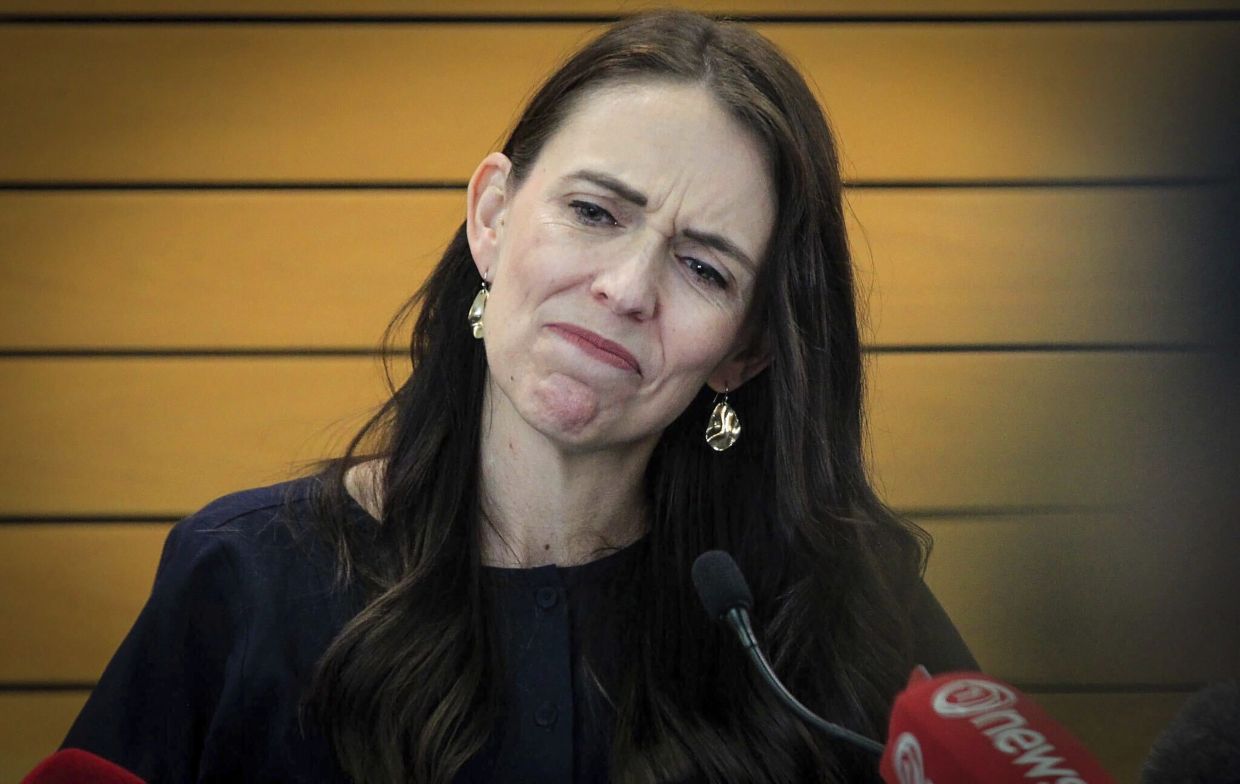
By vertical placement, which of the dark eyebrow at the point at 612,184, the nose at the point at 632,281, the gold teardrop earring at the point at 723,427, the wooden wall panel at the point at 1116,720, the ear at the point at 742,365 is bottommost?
the wooden wall panel at the point at 1116,720

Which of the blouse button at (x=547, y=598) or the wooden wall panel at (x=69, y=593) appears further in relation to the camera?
the wooden wall panel at (x=69, y=593)

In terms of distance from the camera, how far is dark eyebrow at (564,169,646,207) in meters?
1.10

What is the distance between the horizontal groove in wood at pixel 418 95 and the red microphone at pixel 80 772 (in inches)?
45.9

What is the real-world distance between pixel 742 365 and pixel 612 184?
25 cm

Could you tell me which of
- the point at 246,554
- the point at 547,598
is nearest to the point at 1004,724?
the point at 547,598

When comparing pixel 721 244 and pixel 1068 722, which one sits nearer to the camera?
pixel 721 244

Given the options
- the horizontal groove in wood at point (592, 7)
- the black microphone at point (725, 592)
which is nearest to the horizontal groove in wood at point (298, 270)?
the horizontal groove in wood at point (592, 7)

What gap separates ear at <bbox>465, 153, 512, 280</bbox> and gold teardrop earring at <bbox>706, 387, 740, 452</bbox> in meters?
0.27

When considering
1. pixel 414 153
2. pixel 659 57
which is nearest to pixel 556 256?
pixel 659 57

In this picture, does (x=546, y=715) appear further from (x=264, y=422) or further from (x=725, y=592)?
(x=264, y=422)

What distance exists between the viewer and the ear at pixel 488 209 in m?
1.20

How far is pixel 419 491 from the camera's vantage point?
1.23 m

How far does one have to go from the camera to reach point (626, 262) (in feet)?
3.57

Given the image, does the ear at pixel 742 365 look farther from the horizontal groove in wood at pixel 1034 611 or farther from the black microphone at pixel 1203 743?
the black microphone at pixel 1203 743
